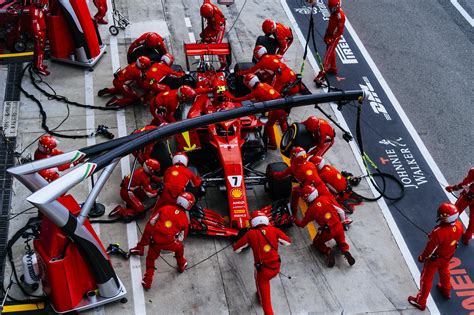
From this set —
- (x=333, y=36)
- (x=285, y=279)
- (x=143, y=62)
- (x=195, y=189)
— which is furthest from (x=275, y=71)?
(x=285, y=279)

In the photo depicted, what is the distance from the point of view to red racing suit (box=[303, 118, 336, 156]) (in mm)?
11859

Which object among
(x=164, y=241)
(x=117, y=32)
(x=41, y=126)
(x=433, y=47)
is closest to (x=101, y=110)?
(x=41, y=126)

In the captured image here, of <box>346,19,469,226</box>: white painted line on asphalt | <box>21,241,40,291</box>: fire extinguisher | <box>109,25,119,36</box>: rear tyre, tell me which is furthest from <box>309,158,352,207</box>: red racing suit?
<box>109,25,119,36</box>: rear tyre

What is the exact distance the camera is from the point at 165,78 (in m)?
13.0

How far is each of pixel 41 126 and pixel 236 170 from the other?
Answer: 4.31 meters

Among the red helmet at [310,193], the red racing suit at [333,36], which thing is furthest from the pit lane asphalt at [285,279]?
the red racing suit at [333,36]

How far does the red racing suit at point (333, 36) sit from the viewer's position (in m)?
14.4

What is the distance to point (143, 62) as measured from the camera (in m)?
12.7

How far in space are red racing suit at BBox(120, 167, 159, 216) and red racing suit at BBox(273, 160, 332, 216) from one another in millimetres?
2184

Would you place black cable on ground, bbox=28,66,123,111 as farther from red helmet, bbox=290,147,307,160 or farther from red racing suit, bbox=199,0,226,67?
red helmet, bbox=290,147,307,160

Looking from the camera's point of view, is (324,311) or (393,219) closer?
(324,311)

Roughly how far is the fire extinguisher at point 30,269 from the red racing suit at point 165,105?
3.58 metres

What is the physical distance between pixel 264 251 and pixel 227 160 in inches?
88.0

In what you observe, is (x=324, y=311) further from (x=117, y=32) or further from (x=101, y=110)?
(x=117, y=32)
